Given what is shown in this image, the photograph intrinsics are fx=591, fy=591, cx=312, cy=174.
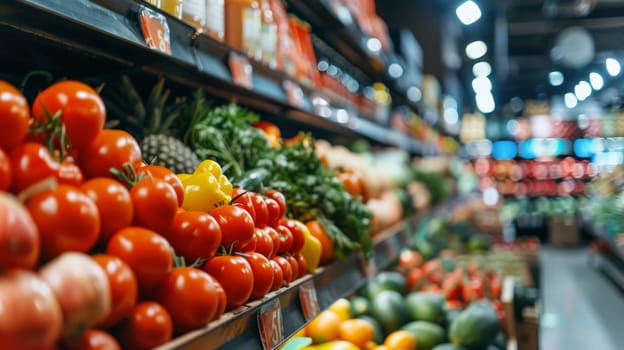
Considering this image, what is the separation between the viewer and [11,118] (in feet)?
2.65

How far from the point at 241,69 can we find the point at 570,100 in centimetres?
1874

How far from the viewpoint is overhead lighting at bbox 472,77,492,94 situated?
17.8 metres

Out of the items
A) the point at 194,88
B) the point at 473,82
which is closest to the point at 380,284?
the point at 194,88

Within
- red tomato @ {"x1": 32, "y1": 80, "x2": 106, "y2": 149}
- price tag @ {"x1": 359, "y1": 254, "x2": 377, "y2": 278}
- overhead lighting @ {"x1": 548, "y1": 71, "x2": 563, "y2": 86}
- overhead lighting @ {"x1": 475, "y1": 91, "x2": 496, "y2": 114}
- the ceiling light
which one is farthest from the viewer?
overhead lighting @ {"x1": 475, "y1": 91, "x2": 496, "y2": 114}

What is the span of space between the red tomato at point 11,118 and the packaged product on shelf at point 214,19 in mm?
974

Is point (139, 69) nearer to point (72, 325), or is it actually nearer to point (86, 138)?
point (86, 138)

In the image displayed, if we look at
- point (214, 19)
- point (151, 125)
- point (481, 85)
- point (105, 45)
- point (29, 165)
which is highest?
point (481, 85)

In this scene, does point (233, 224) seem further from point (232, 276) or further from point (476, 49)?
point (476, 49)

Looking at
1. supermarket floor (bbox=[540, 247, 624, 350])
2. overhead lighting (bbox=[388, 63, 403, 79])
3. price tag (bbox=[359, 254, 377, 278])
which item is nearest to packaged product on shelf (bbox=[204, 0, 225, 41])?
price tag (bbox=[359, 254, 377, 278])

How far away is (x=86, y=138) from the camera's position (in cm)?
98

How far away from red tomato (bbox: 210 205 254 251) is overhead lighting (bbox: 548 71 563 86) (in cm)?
1777

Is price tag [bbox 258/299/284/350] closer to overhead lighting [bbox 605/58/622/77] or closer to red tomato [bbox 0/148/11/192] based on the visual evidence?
red tomato [bbox 0/148/11/192]

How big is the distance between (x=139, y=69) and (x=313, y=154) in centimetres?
69

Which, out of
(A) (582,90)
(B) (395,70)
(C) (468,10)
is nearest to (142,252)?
(B) (395,70)
